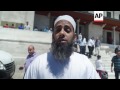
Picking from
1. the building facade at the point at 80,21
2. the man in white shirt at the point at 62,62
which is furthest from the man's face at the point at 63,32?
the building facade at the point at 80,21

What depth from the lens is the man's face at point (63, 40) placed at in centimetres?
245

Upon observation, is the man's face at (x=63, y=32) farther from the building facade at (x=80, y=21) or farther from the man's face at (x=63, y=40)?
the building facade at (x=80, y=21)

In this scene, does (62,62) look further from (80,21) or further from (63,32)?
(80,21)

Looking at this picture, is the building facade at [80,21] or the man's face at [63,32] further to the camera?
the building facade at [80,21]

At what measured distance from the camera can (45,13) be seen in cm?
2436

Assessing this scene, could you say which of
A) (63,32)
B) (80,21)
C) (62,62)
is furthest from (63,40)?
(80,21)

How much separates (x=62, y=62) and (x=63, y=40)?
0.73ft

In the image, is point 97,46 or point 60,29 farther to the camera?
point 97,46

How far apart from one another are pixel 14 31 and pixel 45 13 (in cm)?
832

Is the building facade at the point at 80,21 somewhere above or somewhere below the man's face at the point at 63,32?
above

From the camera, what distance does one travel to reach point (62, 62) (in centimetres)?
250
